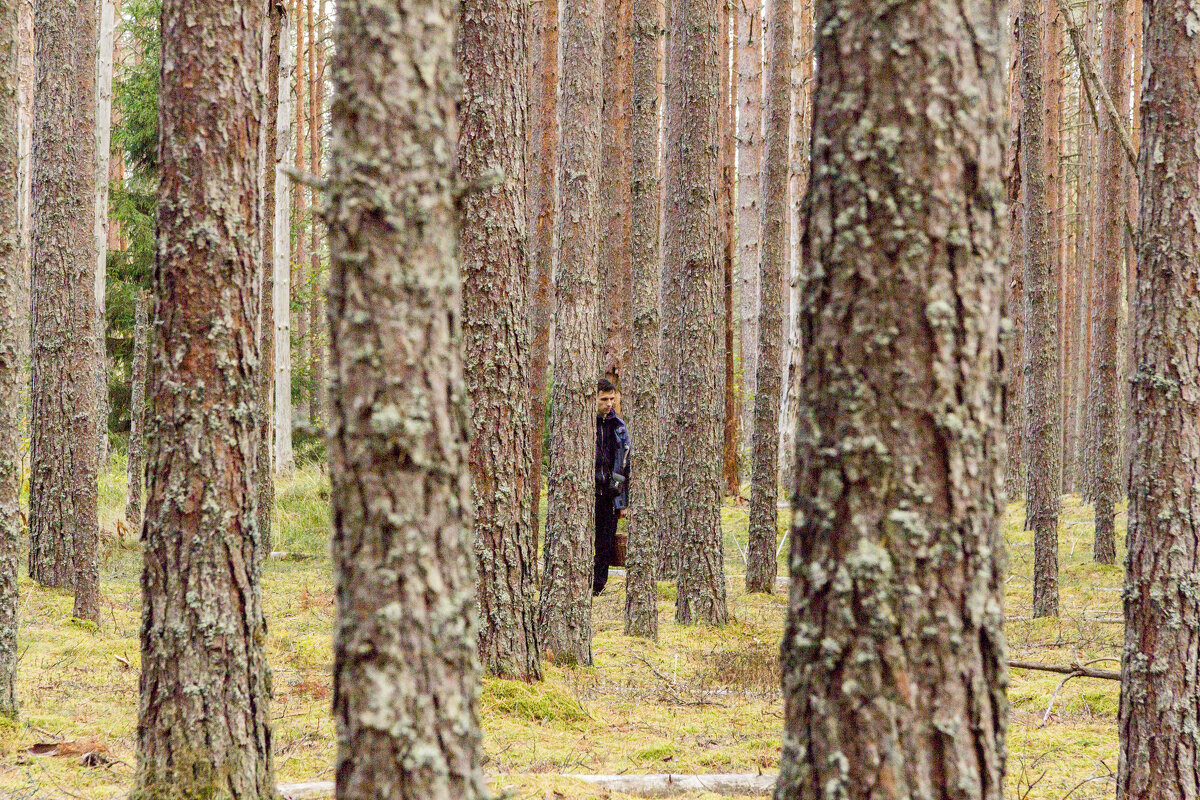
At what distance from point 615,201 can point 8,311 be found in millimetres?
9038

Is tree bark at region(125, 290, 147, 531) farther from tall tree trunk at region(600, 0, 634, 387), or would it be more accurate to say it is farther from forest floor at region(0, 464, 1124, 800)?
tall tree trunk at region(600, 0, 634, 387)

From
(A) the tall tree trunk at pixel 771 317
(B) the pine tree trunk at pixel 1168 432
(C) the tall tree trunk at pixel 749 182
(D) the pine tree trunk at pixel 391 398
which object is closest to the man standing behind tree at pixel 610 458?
(A) the tall tree trunk at pixel 771 317


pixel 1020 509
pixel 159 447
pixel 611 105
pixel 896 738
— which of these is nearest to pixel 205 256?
pixel 159 447

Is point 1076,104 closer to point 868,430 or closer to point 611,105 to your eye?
point 611,105

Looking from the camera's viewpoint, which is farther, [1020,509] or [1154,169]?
[1020,509]

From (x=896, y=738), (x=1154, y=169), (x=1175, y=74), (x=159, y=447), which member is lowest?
(x=896, y=738)

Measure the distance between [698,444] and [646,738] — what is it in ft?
10.6

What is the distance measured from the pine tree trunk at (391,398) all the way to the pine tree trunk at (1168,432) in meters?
2.90

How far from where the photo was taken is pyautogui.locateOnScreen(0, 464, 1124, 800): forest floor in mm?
4535

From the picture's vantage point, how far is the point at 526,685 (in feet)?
19.0

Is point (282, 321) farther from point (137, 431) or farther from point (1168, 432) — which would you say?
point (1168, 432)

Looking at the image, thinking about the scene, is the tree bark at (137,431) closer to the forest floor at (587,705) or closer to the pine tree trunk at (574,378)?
the forest floor at (587,705)

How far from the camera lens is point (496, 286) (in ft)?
18.3

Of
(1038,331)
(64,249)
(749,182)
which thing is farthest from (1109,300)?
(64,249)
